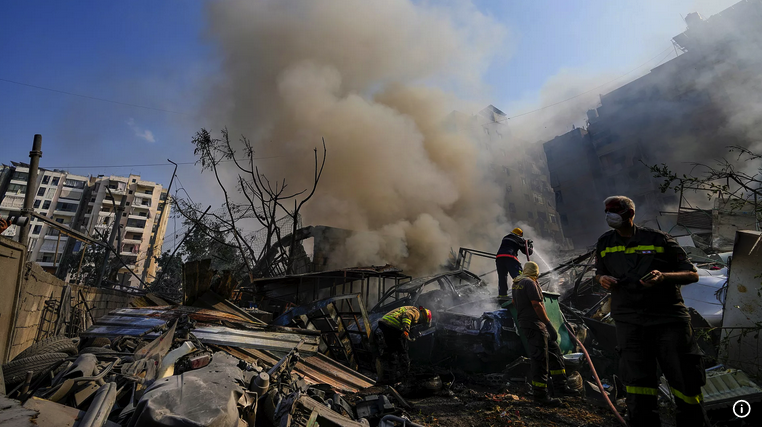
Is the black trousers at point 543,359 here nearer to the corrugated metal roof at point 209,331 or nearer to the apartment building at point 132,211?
the corrugated metal roof at point 209,331

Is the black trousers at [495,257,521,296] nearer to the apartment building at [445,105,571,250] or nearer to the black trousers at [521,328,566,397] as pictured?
the black trousers at [521,328,566,397]

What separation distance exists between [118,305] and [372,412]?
1001 cm

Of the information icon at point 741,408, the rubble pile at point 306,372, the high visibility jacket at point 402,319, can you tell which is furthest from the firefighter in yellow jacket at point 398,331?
the information icon at point 741,408

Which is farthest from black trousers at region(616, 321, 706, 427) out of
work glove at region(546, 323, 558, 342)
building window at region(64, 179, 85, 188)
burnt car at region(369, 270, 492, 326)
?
building window at region(64, 179, 85, 188)

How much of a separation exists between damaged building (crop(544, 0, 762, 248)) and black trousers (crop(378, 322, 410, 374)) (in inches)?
768

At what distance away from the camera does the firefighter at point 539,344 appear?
333 cm

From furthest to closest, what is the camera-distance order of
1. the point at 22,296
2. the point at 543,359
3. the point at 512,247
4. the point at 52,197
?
1. the point at 52,197
2. the point at 512,247
3. the point at 22,296
4. the point at 543,359

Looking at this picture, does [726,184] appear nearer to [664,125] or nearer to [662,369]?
[662,369]

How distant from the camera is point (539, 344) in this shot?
3480 mm

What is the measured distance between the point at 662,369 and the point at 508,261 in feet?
13.5

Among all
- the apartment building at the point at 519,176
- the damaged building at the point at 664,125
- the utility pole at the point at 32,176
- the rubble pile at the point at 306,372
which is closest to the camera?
the rubble pile at the point at 306,372

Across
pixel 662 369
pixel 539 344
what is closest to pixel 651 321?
pixel 662 369

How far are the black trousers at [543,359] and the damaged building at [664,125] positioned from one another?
62.6ft

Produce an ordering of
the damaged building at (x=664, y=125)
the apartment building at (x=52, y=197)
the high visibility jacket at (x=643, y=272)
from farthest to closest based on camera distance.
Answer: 1. the apartment building at (x=52, y=197)
2. the damaged building at (x=664, y=125)
3. the high visibility jacket at (x=643, y=272)
